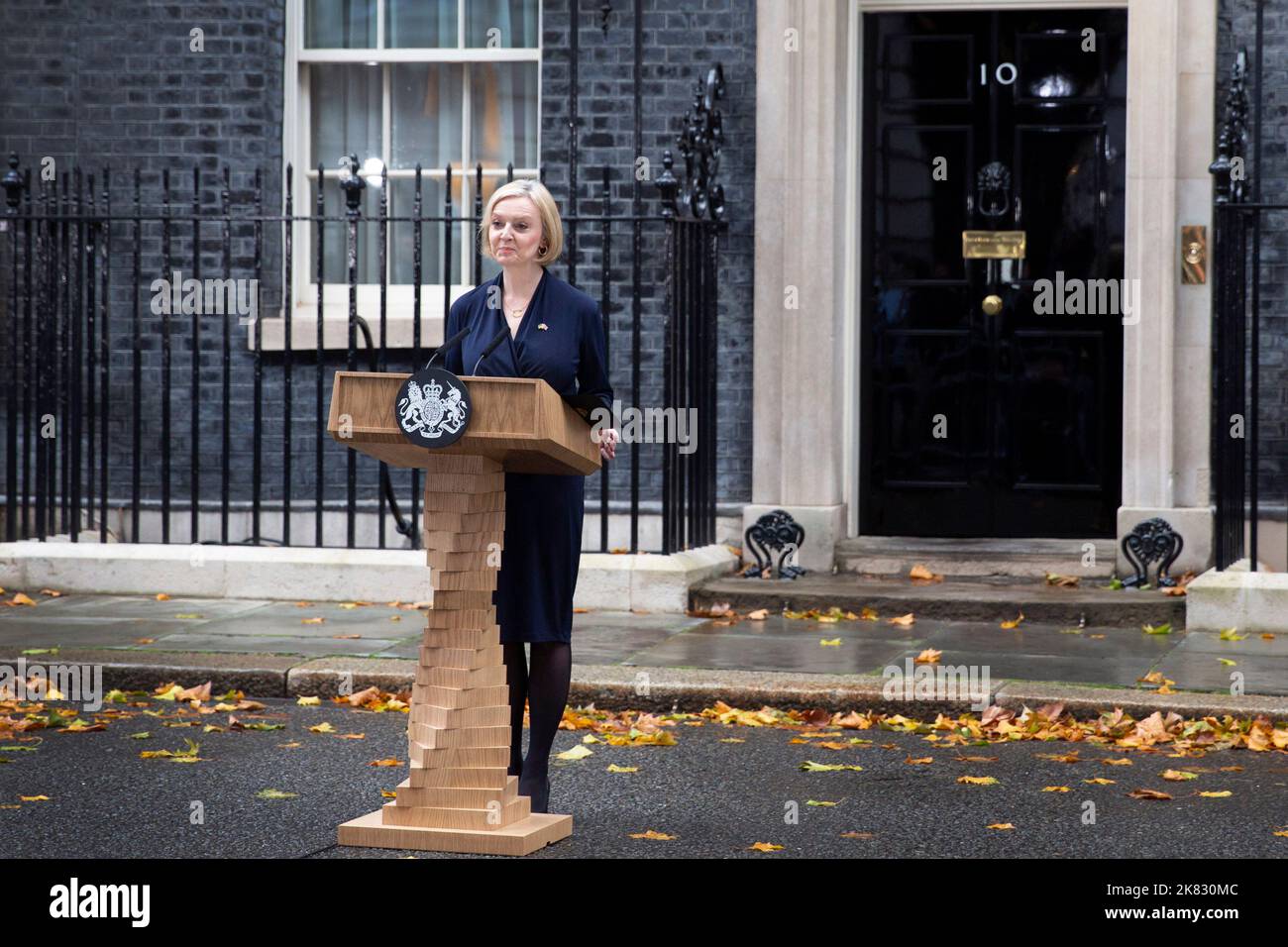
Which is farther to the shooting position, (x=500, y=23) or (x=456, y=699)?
(x=500, y=23)

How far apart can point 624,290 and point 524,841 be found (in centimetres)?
581

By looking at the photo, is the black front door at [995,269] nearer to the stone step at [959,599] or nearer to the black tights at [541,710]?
the stone step at [959,599]

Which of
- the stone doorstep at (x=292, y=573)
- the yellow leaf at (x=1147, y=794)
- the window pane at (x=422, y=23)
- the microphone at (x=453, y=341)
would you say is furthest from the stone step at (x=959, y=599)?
the microphone at (x=453, y=341)

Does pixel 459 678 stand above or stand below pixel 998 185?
below

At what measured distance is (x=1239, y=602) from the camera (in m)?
8.36

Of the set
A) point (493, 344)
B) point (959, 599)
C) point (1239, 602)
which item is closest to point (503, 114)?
point (959, 599)

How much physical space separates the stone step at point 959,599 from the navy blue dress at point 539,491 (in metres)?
3.99

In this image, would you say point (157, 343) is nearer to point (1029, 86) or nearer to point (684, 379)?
point (684, 379)

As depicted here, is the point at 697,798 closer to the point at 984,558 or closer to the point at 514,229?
the point at 514,229

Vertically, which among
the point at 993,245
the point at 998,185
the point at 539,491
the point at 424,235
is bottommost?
the point at 539,491

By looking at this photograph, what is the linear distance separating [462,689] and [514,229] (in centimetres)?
123

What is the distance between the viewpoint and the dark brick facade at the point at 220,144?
1027 cm

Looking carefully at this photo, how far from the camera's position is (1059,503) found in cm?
1003

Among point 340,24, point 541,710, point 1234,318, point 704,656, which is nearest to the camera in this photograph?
point 541,710
